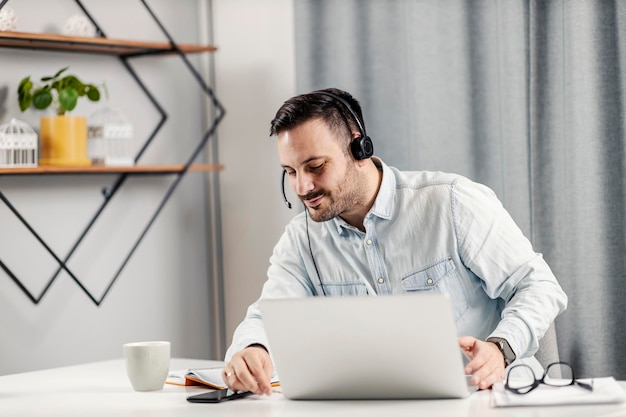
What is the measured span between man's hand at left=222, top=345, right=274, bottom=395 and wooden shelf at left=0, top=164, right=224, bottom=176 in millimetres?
1306

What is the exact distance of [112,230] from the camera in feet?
10.6

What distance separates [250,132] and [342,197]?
1.48m

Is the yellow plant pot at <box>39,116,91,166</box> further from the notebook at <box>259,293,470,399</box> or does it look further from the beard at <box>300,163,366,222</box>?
the notebook at <box>259,293,470,399</box>

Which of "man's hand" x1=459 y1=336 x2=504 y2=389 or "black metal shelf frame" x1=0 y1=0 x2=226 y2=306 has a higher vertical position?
"black metal shelf frame" x1=0 y1=0 x2=226 y2=306

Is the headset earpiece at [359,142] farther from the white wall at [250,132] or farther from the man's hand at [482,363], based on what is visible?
the white wall at [250,132]

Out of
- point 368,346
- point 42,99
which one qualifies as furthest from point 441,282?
point 42,99

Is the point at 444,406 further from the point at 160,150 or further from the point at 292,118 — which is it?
the point at 160,150

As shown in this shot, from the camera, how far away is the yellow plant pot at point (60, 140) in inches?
114

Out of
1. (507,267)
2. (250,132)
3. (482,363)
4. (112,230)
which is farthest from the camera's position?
(250,132)

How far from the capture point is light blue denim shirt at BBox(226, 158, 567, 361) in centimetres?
197

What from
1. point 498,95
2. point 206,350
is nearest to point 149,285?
point 206,350

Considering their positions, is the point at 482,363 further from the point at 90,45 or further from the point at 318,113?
the point at 90,45

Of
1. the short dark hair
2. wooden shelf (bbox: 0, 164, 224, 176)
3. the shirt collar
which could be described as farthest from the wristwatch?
wooden shelf (bbox: 0, 164, 224, 176)

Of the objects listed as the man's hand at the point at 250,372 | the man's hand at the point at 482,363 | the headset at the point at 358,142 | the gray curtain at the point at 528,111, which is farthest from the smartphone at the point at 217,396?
the gray curtain at the point at 528,111
